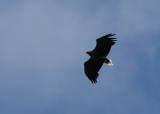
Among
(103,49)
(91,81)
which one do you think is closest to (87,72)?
(91,81)

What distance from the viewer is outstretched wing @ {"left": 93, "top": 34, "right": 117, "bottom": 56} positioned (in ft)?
94.5

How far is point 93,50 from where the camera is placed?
97.5ft

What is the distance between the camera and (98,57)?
97.6 ft

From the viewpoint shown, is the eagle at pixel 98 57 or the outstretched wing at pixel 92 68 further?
the outstretched wing at pixel 92 68

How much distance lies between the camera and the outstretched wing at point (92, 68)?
30.8 m

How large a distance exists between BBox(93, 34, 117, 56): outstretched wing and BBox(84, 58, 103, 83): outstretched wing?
1506 mm

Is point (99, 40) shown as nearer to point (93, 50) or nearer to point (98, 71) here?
point (93, 50)

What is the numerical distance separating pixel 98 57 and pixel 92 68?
155 centimetres

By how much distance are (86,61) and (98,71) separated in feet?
3.97

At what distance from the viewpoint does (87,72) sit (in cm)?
3112

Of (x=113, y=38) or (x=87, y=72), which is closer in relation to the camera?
(x=113, y=38)

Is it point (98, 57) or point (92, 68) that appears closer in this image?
point (98, 57)

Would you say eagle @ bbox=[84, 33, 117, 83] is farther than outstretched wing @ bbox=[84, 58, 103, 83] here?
No

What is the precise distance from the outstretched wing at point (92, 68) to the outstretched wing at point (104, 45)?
1506 mm
